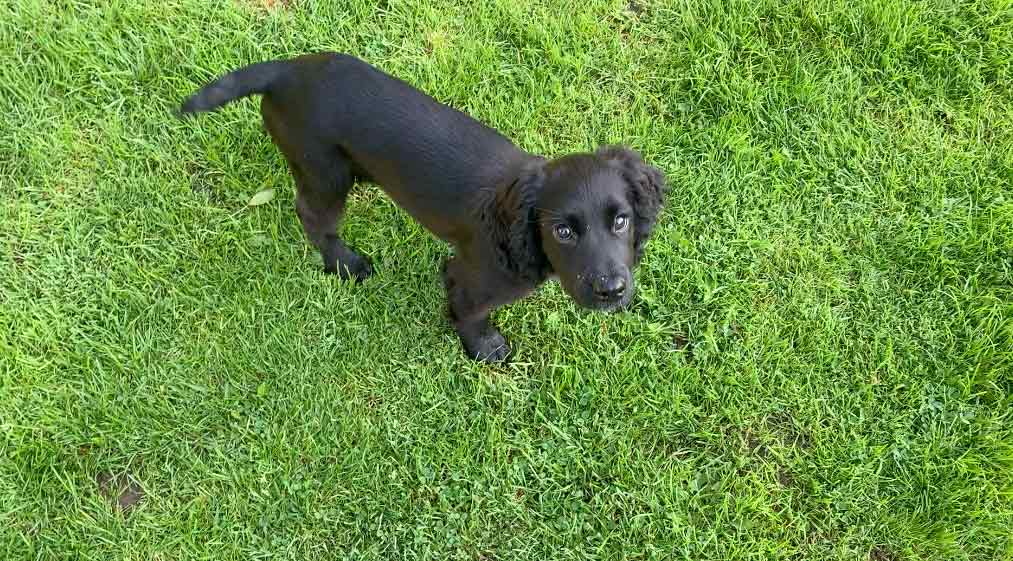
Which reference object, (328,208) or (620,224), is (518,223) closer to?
(620,224)

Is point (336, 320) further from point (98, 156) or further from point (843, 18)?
point (843, 18)

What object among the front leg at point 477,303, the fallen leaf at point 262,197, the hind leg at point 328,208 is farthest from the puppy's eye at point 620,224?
the fallen leaf at point 262,197

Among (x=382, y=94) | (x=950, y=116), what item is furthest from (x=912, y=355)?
(x=382, y=94)

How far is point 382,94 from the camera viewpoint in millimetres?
2596

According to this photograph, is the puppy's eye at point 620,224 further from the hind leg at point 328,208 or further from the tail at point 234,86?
the tail at point 234,86

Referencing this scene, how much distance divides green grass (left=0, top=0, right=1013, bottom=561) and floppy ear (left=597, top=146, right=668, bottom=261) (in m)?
0.79

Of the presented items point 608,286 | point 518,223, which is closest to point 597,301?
point 608,286

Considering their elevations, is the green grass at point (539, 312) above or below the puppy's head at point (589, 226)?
below

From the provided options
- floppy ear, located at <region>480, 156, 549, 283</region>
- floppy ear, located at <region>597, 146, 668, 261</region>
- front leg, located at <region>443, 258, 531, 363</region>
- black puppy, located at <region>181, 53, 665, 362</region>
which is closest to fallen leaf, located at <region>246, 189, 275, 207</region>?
black puppy, located at <region>181, 53, 665, 362</region>

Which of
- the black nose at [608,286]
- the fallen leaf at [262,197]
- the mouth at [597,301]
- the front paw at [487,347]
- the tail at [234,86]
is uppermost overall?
the tail at [234,86]

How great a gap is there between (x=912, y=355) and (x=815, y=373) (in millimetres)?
488

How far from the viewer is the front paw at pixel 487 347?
312 centimetres

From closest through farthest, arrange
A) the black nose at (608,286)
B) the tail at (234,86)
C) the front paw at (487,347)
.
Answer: the black nose at (608,286), the tail at (234,86), the front paw at (487,347)

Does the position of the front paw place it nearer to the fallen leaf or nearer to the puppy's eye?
the puppy's eye
